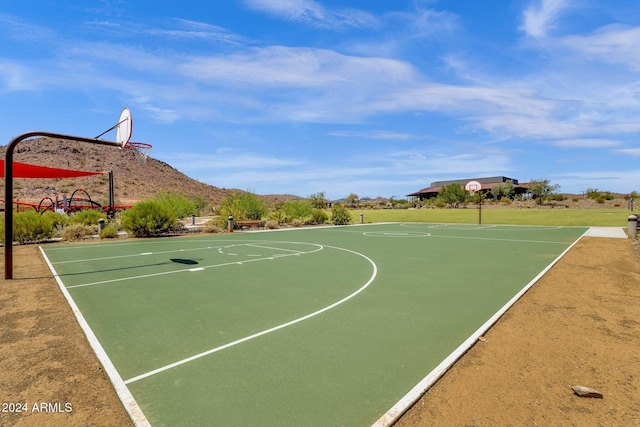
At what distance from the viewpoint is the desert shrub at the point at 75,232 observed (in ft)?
63.4

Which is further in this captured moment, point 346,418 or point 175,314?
point 175,314

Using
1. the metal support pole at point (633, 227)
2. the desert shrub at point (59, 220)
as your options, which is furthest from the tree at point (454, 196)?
the desert shrub at point (59, 220)

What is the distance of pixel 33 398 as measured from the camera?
12.0 ft

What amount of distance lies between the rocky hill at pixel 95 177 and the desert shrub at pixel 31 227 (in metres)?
40.5

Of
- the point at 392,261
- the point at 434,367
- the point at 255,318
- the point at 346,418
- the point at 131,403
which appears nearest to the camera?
the point at 346,418

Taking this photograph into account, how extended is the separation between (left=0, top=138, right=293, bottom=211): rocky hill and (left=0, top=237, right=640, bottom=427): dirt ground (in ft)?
187

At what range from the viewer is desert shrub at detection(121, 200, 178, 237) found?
20438 millimetres

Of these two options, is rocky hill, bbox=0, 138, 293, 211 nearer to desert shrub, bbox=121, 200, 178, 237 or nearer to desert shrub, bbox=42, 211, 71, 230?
desert shrub, bbox=42, 211, 71, 230

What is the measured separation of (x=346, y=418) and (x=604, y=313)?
593 cm

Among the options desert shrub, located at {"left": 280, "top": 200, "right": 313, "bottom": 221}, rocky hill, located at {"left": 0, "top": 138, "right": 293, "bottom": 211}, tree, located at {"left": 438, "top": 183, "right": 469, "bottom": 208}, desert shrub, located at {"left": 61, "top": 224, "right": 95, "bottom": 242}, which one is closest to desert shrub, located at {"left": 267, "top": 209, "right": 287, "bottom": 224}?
desert shrub, located at {"left": 280, "top": 200, "right": 313, "bottom": 221}

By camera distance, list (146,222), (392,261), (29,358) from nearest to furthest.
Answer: (29,358)
(392,261)
(146,222)

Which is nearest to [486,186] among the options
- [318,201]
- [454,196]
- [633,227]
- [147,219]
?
[454,196]

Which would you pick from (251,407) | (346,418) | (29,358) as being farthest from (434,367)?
(29,358)

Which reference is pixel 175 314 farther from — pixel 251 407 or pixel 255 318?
pixel 251 407
